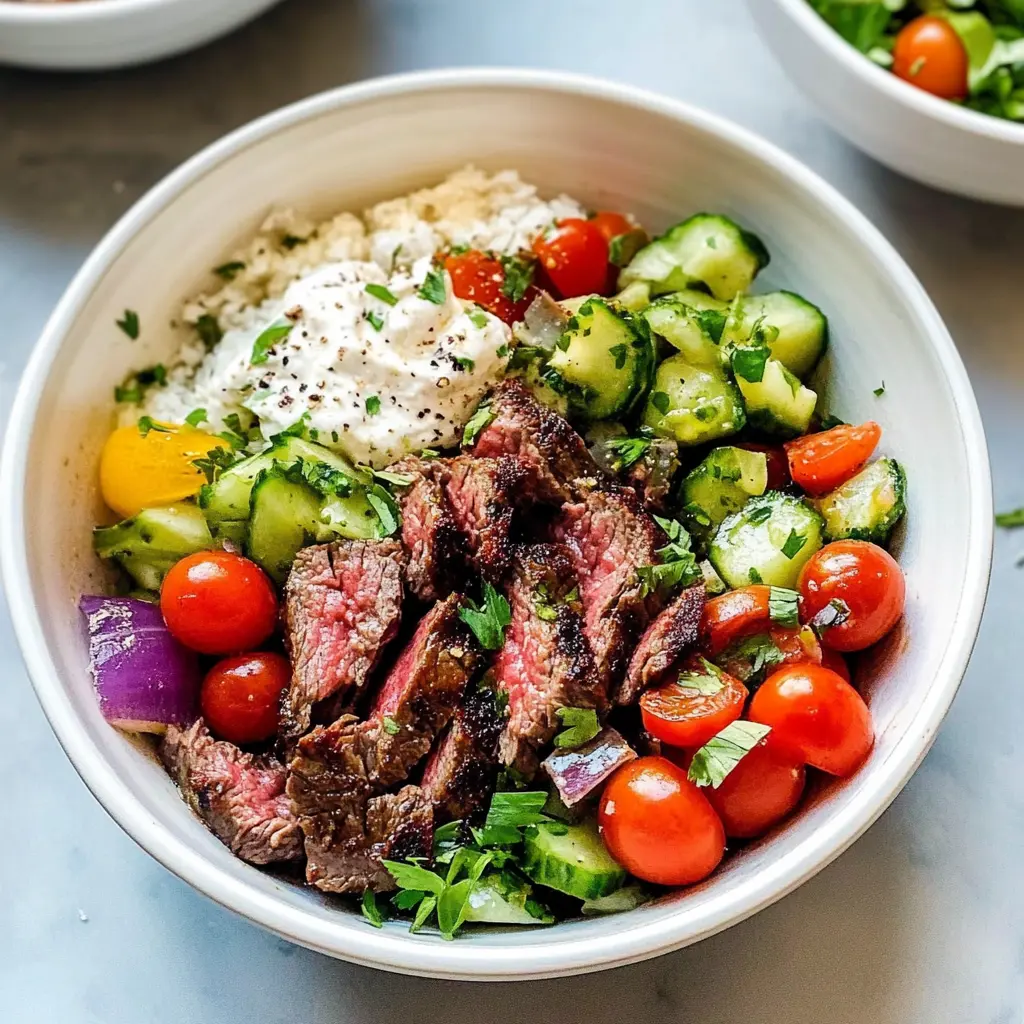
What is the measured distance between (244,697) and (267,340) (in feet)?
2.57

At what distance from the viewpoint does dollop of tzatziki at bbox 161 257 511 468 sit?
2500 millimetres

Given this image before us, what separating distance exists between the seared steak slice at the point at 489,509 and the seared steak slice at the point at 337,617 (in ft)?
0.50

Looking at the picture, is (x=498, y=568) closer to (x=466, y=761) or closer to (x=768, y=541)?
(x=466, y=761)

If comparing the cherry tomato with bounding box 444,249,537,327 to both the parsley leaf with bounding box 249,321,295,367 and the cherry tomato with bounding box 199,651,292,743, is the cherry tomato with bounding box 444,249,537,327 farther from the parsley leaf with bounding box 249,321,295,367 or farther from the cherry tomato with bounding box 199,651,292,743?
the cherry tomato with bounding box 199,651,292,743

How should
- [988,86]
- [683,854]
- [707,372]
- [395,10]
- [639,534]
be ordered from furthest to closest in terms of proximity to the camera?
[395,10]
[988,86]
[707,372]
[639,534]
[683,854]

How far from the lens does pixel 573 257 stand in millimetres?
2684

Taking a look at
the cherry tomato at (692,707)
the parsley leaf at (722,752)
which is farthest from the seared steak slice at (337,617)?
the parsley leaf at (722,752)

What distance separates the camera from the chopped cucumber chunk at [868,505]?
237 cm

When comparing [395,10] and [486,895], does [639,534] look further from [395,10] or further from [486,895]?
[395,10]

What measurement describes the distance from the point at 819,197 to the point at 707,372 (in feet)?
1.45

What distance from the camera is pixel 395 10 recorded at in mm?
3346

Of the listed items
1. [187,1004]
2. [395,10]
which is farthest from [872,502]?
[395,10]

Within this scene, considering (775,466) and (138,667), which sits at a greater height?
(775,466)

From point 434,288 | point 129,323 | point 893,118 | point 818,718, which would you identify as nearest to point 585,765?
point 818,718
